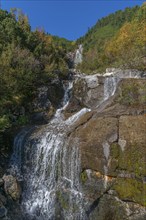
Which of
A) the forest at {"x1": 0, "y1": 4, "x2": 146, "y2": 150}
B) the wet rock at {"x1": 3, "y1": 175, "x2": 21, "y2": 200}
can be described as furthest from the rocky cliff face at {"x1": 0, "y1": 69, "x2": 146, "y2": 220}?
the forest at {"x1": 0, "y1": 4, "x2": 146, "y2": 150}

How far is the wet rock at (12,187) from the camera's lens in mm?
11234

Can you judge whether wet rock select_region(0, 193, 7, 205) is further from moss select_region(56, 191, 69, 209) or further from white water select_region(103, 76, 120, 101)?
white water select_region(103, 76, 120, 101)

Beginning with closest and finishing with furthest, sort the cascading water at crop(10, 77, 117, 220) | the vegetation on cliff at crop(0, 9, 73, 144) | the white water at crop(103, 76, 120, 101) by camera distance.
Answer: the cascading water at crop(10, 77, 117, 220)
the vegetation on cliff at crop(0, 9, 73, 144)
the white water at crop(103, 76, 120, 101)

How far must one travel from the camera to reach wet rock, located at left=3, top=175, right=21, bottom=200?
11.2 meters

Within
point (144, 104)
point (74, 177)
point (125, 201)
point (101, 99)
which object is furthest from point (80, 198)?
point (101, 99)

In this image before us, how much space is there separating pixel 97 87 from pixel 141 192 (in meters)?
11.4

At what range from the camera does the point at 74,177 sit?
36.3 feet

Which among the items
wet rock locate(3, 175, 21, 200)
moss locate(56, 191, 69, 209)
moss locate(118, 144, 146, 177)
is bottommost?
moss locate(56, 191, 69, 209)

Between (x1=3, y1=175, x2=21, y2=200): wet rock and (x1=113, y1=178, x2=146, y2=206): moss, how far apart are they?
460cm

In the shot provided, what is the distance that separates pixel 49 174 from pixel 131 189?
13.7 ft

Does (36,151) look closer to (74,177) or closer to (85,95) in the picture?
(74,177)

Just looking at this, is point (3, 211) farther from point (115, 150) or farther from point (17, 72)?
point (17, 72)

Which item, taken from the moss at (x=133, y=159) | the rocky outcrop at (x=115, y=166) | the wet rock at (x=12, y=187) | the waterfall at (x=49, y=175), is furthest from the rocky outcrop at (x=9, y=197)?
the moss at (x=133, y=159)

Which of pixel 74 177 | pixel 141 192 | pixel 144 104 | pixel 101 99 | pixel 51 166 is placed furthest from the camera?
pixel 101 99
